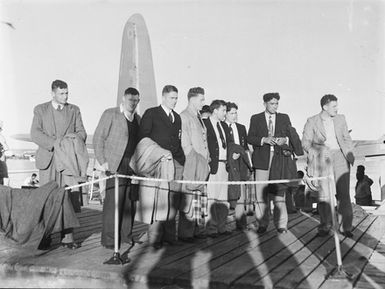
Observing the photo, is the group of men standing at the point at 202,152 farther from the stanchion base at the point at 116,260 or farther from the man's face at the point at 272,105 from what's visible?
the stanchion base at the point at 116,260

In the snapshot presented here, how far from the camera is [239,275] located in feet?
10.9

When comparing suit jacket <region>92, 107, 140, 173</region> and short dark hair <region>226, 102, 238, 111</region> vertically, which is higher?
short dark hair <region>226, 102, 238, 111</region>

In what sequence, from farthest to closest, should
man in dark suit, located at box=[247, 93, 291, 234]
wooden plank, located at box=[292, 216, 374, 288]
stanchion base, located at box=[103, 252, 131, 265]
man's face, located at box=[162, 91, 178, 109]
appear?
man in dark suit, located at box=[247, 93, 291, 234] → man's face, located at box=[162, 91, 178, 109] → stanchion base, located at box=[103, 252, 131, 265] → wooden plank, located at box=[292, 216, 374, 288]

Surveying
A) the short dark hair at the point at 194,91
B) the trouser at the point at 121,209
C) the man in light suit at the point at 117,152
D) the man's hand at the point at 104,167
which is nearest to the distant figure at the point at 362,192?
the short dark hair at the point at 194,91

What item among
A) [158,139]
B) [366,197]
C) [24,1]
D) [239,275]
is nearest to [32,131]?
[158,139]

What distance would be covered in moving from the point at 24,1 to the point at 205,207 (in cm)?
510

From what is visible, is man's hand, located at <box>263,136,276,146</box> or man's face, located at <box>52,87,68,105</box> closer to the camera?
man's face, located at <box>52,87,68,105</box>

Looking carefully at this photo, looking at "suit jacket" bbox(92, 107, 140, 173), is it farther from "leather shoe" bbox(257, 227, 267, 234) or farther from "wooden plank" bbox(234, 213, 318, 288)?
"leather shoe" bbox(257, 227, 267, 234)

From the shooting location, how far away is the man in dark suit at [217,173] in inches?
213

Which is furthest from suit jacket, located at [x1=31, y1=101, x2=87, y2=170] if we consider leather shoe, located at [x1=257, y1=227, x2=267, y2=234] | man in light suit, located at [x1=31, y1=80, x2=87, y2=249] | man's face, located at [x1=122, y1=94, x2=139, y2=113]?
leather shoe, located at [x1=257, y1=227, x2=267, y2=234]

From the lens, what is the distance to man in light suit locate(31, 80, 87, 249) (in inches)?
180

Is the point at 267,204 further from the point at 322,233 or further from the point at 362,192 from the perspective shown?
the point at 362,192

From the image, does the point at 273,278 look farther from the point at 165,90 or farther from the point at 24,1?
the point at 24,1

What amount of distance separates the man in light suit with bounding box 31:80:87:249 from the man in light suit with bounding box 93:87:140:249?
1.23 feet
